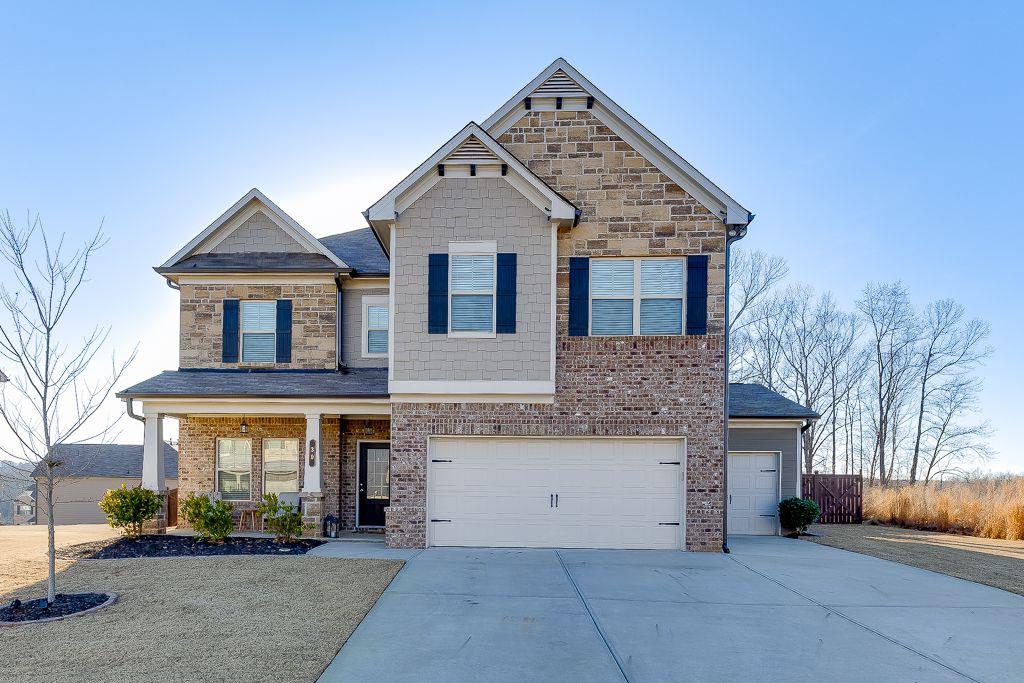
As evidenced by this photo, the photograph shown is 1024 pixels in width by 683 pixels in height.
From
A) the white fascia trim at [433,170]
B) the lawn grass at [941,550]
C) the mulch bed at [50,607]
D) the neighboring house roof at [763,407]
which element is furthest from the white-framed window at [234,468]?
the lawn grass at [941,550]

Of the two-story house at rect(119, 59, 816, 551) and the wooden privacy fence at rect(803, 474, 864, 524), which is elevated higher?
the two-story house at rect(119, 59, 816, 551)

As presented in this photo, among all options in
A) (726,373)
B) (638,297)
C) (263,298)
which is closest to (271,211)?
(263,298)

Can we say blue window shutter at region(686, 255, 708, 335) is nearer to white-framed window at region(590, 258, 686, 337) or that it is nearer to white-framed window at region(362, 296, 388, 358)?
white-framed window at region(590, 258, 686, 337)

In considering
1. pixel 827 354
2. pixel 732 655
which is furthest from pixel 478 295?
pixel 827 354

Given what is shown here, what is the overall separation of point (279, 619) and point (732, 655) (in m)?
4.90

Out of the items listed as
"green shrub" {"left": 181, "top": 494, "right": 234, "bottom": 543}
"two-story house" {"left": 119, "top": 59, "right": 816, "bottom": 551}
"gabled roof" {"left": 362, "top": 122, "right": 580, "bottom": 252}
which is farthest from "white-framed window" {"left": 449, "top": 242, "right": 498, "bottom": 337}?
"green shrub" {"left": 181, "top": 494, "right": 234, "bottom": 543}

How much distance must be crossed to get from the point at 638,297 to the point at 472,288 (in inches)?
123

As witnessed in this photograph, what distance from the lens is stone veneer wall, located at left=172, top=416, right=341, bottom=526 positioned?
14227 millimetres

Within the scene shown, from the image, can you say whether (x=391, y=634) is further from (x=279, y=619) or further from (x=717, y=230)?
(x=717, y=230)

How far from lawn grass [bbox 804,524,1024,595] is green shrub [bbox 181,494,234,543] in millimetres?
12516

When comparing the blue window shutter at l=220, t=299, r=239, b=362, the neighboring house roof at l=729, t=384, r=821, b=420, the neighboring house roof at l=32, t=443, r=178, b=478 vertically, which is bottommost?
the neighboring house roof at l=32, t=443, r=178, b=478

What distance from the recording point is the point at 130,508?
41.2ft

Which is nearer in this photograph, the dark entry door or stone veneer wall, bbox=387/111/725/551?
stone veneer wall, bbox=387/111/725/551

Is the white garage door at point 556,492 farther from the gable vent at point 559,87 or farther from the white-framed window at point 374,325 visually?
the gable vent at point 559,87
